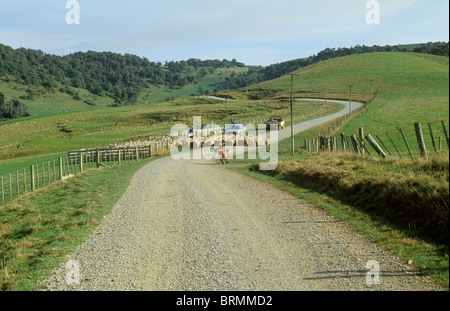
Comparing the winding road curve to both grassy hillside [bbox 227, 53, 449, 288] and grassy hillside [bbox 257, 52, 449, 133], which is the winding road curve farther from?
grassy hillside [bbox 257, 52, 449, 133]

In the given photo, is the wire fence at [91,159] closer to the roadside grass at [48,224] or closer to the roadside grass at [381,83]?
the roadside grass at [48,224]

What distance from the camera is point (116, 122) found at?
91.6m

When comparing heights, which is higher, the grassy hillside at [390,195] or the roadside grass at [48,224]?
the grassy hillside at [390,195]

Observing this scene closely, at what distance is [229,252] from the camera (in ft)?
28.2

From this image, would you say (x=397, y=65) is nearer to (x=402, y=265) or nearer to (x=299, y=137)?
(x=299, y=137)

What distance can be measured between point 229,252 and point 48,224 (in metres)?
8.00

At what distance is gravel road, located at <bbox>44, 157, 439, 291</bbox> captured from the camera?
6.84 m

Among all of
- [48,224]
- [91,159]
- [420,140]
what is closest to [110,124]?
[91,159]

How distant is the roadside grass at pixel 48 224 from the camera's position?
8320mm

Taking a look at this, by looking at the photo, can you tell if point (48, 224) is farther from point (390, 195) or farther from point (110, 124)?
point (110, 124)

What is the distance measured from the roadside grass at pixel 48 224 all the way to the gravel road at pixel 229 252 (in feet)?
1.62

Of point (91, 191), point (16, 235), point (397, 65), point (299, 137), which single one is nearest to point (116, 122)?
point (299, 137)

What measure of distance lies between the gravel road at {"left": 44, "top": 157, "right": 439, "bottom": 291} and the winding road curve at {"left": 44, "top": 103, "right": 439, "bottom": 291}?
2 centimetres

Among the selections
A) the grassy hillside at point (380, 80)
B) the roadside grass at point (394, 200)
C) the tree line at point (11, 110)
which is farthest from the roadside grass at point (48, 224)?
Answer: the tree line at point (11, 110)
